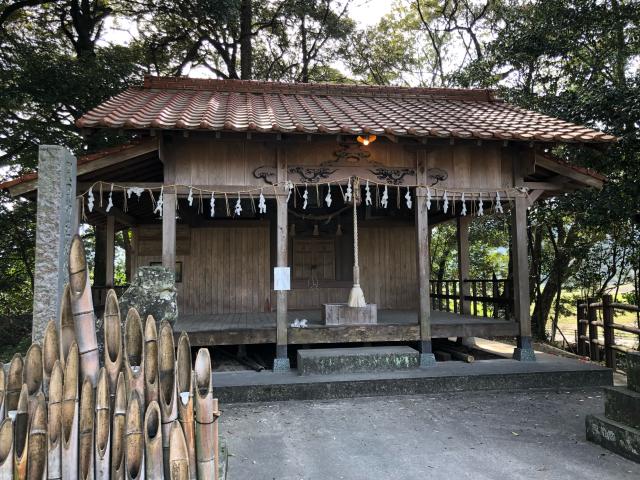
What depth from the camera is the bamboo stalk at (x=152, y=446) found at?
205cm

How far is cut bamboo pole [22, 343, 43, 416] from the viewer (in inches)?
86.0

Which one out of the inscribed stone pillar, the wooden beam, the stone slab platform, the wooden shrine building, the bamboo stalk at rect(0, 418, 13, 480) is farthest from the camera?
the wooden beam

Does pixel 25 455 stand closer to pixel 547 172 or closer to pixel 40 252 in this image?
pixel 40 252

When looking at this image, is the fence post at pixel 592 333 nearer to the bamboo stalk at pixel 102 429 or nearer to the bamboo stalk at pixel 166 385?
the bamboo stalk at pixel 166 385

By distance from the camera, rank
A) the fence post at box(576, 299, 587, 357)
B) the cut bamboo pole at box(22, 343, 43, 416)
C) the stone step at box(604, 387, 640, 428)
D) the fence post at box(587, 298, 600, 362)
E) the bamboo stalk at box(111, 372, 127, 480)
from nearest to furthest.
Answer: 1. the bamboo stalk at box(111, 372, 127, 480)
2. the cut bamboo pole at box(22, 343, 43, 416)
3. the stone step at box(604, 387, 640, 428)
4. the fence post at box(587, 298, 600, 362)
5. the fence post at box(576, 299, 587, 357)

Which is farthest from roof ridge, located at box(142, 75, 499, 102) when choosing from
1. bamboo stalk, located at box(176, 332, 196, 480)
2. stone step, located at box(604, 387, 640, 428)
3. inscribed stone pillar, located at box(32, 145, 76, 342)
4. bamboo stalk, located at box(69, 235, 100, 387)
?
bamboo stalk, located at box(176, 332, 196, 480)

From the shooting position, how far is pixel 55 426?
2064mm

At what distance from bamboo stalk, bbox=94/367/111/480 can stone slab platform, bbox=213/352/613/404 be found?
3.67 metres

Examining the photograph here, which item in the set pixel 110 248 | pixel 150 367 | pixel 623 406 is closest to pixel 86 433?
pixel 150 367

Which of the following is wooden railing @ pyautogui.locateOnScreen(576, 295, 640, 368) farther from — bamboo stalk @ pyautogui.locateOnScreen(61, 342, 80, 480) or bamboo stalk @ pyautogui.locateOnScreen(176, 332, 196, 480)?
bamboo stalk @ pyautogui.locateOnScreen(61, 342, 80, 480)

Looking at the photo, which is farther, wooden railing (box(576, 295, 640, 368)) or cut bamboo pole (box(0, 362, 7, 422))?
wooden railing (box(576, 295, 640, 368))

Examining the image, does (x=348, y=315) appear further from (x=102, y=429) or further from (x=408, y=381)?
(x=102, y=429)

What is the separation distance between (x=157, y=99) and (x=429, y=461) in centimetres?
734

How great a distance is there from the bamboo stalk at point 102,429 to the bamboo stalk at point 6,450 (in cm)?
37
